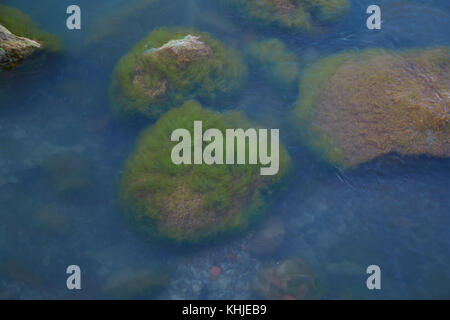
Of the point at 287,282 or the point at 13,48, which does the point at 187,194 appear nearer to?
the point at 287,282

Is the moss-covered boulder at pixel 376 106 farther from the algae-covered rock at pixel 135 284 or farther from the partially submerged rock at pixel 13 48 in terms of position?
the partially submerged rock at pixel 13 48

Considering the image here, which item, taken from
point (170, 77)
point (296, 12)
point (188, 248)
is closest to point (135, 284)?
point (188, 248)

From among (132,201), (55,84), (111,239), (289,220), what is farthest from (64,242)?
(289,220)

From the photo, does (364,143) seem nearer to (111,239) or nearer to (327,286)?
(327,286)
